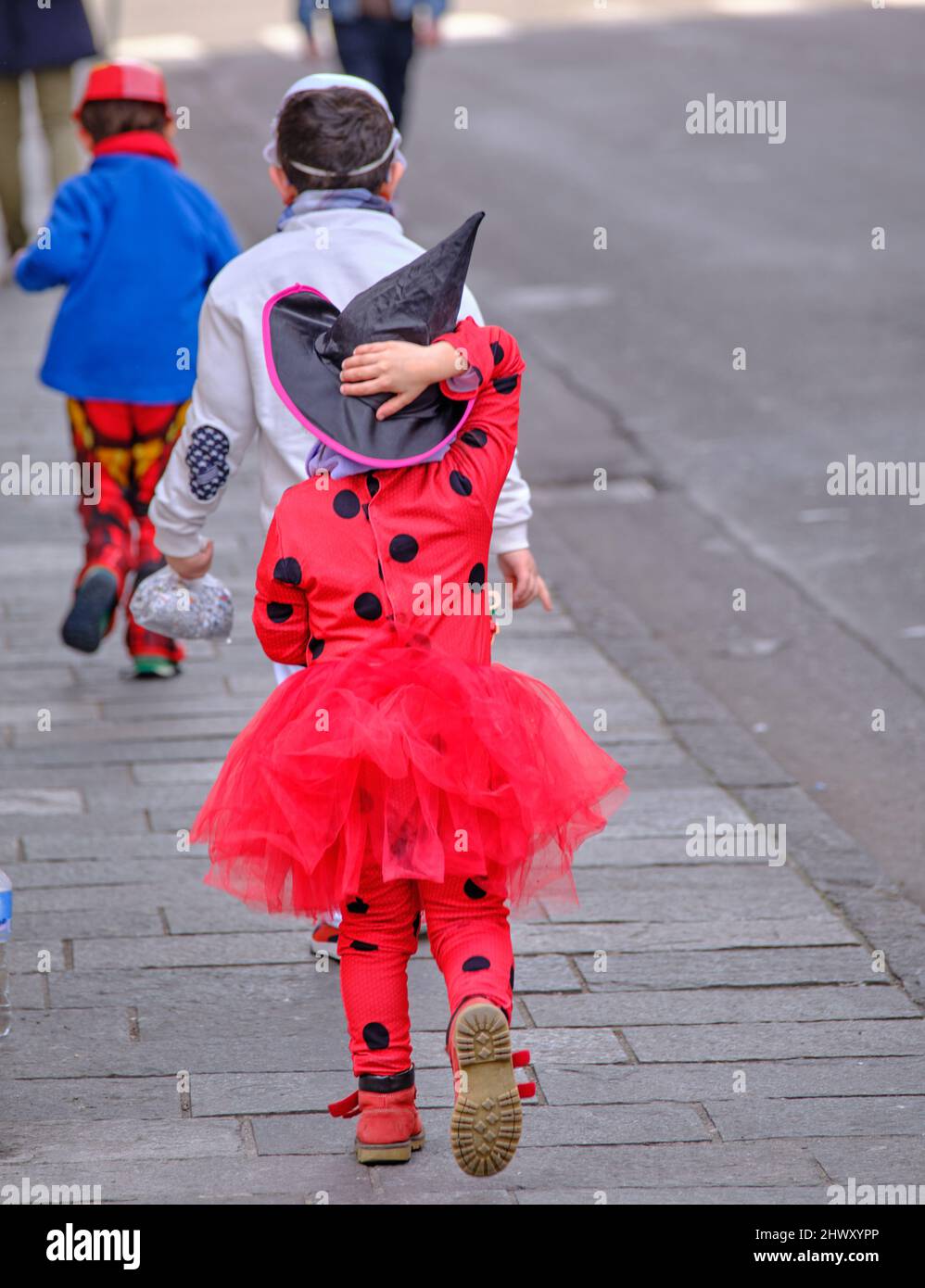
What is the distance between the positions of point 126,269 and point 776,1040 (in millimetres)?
3066

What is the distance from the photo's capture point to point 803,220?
12352mm

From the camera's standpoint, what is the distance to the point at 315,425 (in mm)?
3385

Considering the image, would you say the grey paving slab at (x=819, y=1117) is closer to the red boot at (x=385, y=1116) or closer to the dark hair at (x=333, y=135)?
the red boot at (x=385, y=1116)

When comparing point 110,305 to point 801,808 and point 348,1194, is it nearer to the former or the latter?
point 801,808

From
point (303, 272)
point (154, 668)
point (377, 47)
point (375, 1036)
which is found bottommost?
point (375, 1036)

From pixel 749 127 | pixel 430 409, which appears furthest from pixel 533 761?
pixel 749 127

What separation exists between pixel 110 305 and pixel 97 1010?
248 cm

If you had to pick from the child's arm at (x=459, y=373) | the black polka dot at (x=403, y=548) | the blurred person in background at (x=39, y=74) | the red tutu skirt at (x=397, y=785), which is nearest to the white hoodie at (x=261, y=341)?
the child's arm at (x=459, y=373)

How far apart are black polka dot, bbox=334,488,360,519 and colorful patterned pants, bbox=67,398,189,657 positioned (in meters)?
2.52

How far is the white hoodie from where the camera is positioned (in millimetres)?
3814

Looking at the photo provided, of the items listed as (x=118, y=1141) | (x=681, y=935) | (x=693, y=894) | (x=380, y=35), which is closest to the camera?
(x=118, y=1141)

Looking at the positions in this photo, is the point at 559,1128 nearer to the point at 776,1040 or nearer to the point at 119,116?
the point at 776,1040

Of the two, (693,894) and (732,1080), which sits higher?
(693,894)

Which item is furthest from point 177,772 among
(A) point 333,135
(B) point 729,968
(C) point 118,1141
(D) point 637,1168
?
(D) point 637,1168
